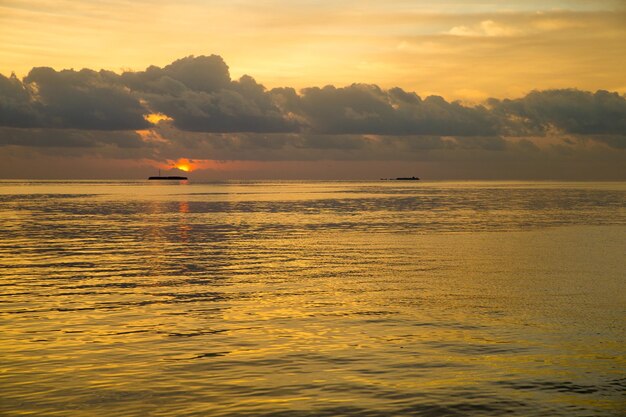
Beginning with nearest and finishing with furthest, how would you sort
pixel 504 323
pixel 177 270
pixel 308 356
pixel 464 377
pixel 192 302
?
pixel 464 377
pixel 308 356
pixel 504 323
pixel 192 302
pixel 177 270

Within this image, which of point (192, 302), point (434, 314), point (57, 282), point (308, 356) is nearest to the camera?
point (308, 356)

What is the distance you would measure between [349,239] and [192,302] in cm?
3729

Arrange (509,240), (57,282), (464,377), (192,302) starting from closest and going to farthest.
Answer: (464,377), (192,302), (57,282), (509,240)

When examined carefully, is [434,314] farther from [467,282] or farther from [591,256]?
[591,256]

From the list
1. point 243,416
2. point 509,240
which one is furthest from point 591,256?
point 243,416

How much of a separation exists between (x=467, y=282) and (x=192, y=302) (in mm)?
15620

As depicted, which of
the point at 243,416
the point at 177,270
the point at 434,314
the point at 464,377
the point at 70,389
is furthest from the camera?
the point at 177,270

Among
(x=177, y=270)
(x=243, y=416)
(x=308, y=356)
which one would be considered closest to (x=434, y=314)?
(x=308, y=356)

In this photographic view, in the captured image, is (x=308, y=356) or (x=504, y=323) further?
(x=504, y=323)

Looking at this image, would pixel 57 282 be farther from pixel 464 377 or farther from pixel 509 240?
pixel 509 240

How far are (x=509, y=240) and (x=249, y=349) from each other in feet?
153

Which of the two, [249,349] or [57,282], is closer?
[249,349]

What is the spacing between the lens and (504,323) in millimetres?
27938

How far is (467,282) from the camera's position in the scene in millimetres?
39219
